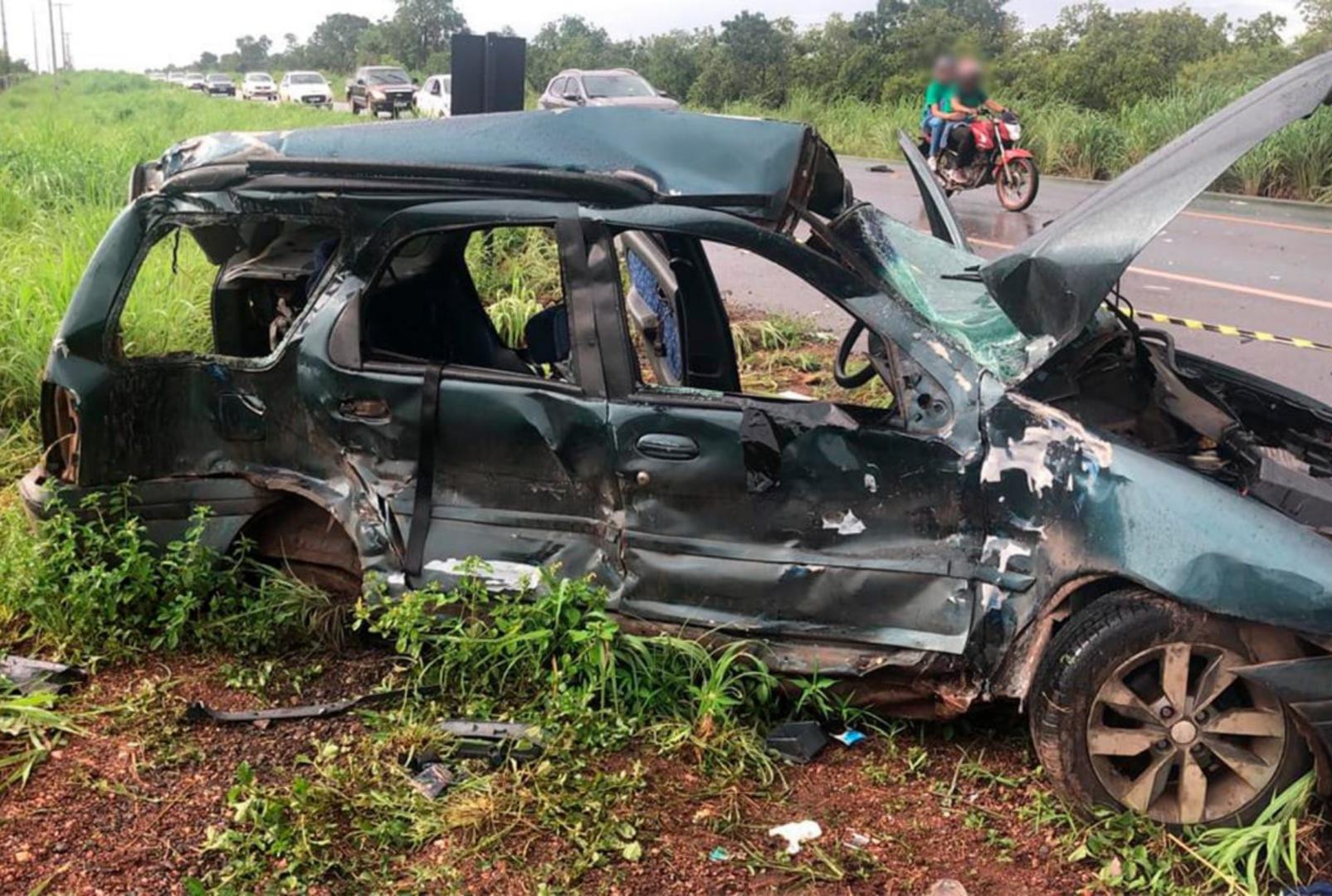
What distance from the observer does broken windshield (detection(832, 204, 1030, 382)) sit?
10.4ft

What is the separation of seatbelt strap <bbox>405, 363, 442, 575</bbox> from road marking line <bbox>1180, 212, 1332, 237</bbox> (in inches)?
445

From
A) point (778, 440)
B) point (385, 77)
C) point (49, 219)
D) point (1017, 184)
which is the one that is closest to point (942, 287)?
point (778, 440)

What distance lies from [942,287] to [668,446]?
1.08m

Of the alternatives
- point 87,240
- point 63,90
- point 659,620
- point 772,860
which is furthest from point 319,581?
point 63,90

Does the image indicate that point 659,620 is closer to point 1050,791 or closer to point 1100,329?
point 1050,791

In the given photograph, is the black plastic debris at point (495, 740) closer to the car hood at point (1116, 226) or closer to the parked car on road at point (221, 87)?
the car hood at point (1116, 226)

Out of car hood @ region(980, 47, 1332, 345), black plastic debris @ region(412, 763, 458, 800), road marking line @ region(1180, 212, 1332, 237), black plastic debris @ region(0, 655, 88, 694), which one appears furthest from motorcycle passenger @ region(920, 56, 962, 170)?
black plastic debris @ region(0, 655, 88, 694)

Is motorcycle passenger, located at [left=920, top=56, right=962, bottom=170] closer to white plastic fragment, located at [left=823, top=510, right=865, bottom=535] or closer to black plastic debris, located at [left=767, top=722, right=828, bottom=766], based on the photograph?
white plastic fragment, located at [left=823, top=510, right=865, bottom=535]

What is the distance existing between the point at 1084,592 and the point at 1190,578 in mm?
298

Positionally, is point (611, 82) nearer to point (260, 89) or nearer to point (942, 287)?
point (942, 287)

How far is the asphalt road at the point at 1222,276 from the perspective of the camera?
7.21 m

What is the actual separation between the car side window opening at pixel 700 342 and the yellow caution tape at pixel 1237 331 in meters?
2.35

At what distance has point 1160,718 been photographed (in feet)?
9.48

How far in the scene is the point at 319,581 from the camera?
3969 mm
